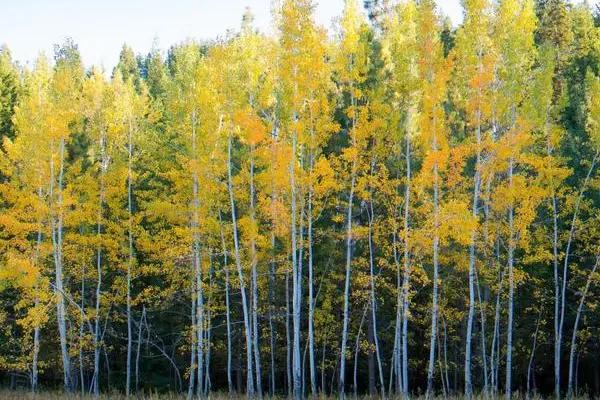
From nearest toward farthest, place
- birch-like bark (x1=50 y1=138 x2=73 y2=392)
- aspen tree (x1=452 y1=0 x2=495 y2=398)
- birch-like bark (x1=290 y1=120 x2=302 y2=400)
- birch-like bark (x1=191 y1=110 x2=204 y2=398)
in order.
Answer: birch-like bark (x1=290 y1=120 x2=302 y2=400) → aspen tree (x1=452 y1=0 x2=495 y2=398) → birch-like bark (x1=191 y1=110 x2=204 y2=398) → birch-like bark (x1=50 y1=138 x2=73 y2=392)

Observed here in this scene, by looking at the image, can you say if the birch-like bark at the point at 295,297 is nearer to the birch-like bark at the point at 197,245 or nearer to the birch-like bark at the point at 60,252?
the birch-like bark at the point at 197,245

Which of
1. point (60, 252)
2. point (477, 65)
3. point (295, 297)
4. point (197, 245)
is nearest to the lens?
point (295, 297)

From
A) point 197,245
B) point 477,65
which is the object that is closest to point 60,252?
point 197,245

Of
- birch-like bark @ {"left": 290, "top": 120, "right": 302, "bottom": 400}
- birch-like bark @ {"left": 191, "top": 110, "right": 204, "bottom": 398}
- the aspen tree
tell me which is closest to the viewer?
birch-like bark @ {"left": 290, "top": 120, "right": 302, "bottom": 400}

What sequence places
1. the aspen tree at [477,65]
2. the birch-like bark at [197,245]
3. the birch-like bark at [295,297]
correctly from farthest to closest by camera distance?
the birch-like bark at [197,245], the aspen tree at [477,65], the birch-like bark at [295,297]

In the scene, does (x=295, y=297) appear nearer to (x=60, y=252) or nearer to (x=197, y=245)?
(x=197, y=245)

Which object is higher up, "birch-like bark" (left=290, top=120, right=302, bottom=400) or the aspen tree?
the aspen tree

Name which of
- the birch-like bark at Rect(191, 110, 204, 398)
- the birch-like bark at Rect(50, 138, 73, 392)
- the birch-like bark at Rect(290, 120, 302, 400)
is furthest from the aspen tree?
the birch-like bark at Rect(50, 138, 73, 392)

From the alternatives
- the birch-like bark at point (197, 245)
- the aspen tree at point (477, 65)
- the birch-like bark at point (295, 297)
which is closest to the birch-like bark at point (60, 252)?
the birch-like bark at point (197, 245)

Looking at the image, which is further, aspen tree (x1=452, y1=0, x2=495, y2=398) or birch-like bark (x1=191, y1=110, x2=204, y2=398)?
birch-like bark (x1=191, y1=110, x2=204, y2=398)

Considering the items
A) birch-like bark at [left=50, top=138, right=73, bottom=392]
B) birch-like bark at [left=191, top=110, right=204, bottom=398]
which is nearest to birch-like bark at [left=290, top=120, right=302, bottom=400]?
birch-like bark at [left=191, top=110, right=204, bottom=398]

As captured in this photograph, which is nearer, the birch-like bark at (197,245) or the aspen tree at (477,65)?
the aspen tree at (477,65)

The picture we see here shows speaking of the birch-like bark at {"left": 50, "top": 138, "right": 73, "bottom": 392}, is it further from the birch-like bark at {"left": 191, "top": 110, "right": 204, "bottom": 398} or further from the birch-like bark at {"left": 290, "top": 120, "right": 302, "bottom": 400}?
the birch-like bark at {"left": 290, "top": 120, "right": 302, "bottom": 400}

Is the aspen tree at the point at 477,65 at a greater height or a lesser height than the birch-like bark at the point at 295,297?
greater
